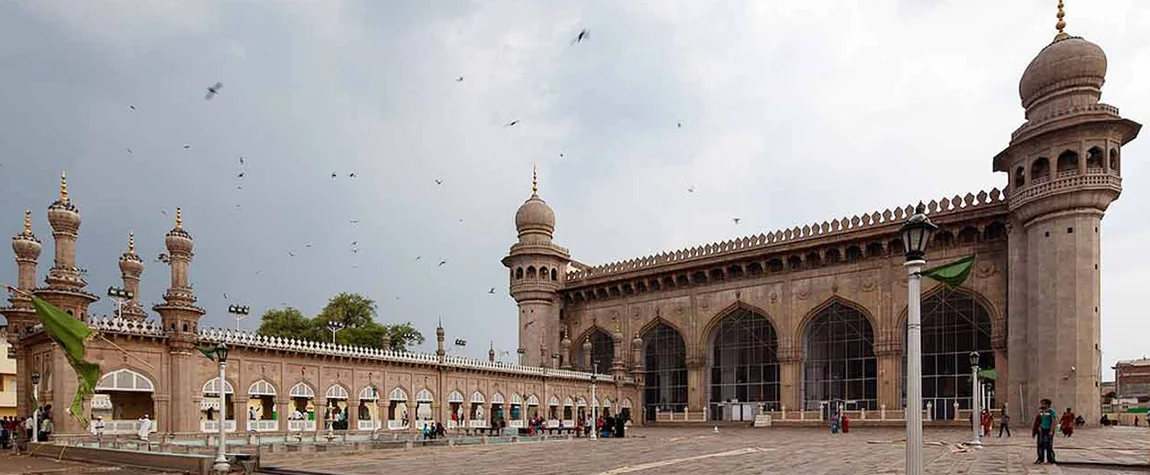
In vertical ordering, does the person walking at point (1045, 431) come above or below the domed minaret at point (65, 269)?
below

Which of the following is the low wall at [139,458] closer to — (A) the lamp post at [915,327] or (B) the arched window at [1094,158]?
(A) the lamp post at [915,327]

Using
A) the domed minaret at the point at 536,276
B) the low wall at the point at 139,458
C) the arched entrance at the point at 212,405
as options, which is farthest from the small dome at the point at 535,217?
the low wall at the point at 139,458

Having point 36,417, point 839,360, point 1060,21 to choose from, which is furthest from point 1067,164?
point 36,417

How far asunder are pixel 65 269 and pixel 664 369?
31965mm

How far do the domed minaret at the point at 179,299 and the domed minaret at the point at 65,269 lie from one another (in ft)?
6.27

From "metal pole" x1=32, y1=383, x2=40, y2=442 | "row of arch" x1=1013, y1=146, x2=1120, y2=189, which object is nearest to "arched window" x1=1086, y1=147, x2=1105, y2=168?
"row of arch" x1=1013, y1=146, x2=1120, y2=189

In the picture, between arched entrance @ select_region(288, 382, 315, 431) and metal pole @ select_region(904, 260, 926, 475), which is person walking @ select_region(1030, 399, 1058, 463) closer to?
metal pole @ select_region(904, 260, 926, 475)

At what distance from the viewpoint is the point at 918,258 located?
7.18 metres

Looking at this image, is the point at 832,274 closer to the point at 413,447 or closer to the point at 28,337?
the point at 413,447

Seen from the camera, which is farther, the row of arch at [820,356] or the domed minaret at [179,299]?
the row of arch at [820,356]

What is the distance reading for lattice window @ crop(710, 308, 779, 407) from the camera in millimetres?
40938

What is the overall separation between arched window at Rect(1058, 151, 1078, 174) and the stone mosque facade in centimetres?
13

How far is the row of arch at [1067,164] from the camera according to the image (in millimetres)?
29047

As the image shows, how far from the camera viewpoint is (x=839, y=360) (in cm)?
3856
